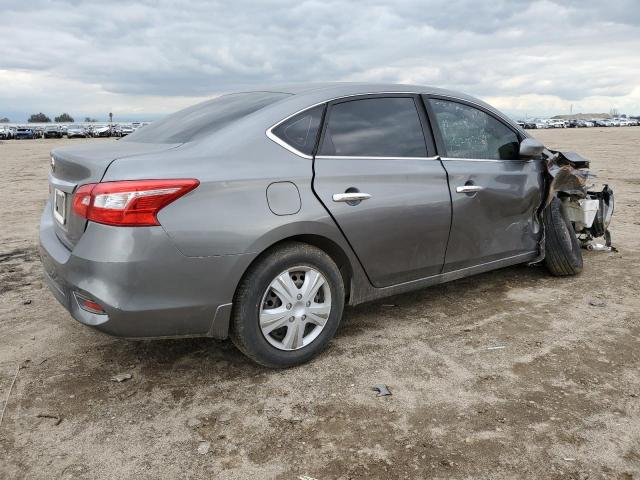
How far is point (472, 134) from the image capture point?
4.20 m

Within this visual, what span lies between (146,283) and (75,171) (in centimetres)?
77

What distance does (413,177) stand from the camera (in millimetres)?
3625

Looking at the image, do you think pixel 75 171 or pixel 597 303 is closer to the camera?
pixel 75 171

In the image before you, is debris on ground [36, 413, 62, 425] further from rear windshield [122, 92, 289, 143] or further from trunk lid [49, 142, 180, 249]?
rear windshield [122, 92, 289, 143]

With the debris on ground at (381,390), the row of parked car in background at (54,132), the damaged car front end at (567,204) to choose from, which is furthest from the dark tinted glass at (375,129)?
the row of parked car in background at (54,132)

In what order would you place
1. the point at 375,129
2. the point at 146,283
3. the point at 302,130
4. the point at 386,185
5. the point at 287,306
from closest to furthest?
the point at 146,283
the point at 287,306
the point at 302,130
the point at 386,185
the point at 375,129

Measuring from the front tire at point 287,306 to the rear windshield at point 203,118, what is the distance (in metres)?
0.84

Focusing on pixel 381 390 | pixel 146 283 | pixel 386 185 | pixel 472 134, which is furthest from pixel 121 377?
pixel 472 134

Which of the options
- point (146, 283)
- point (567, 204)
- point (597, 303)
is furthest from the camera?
point (567, 204)

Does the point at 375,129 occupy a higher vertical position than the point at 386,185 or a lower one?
higher

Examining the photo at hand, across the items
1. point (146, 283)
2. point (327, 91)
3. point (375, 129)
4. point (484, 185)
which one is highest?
point (327, 91)

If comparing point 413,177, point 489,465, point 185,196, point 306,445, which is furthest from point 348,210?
point 489,465

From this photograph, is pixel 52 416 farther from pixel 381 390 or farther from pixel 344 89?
pixel 344 89

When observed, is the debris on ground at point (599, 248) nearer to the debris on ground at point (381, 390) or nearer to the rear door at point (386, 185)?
the rear door at point (386, 185)
